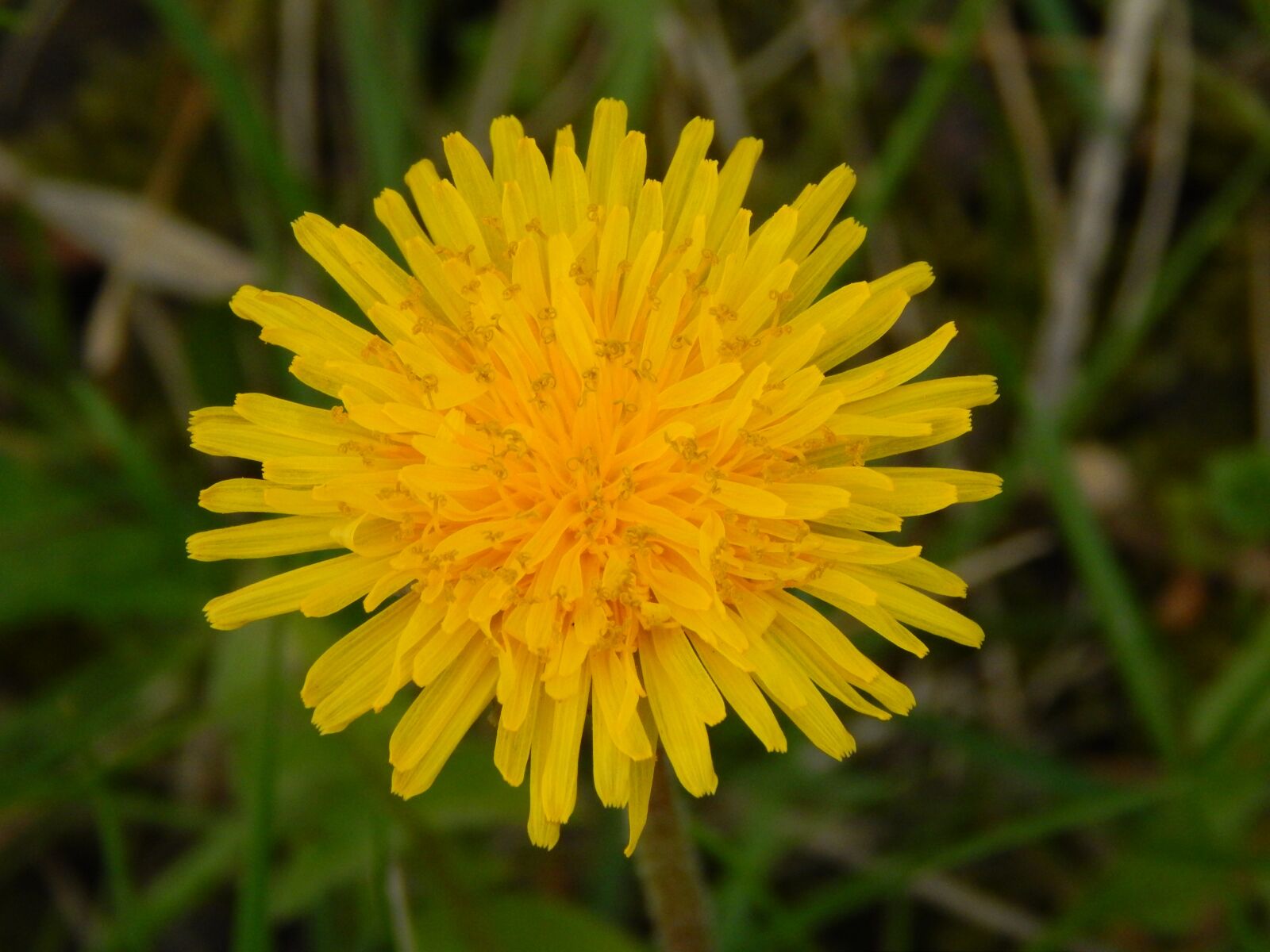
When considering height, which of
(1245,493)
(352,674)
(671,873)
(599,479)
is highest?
(599,479)

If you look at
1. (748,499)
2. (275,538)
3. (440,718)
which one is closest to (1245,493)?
(748,499)

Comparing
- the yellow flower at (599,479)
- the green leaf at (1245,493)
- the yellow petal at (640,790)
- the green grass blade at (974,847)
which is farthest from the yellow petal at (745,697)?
the green leaf at (1245,493)

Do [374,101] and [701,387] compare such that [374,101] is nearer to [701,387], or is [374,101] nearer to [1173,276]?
[701,387]

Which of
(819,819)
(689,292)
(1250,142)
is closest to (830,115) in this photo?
(1250,142)

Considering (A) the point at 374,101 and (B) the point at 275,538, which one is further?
(A) the point at 374,101

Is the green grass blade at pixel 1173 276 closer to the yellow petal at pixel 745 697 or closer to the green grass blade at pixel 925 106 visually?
the green grass blade at pixel 925 106

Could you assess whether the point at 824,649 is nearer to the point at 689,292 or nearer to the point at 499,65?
the point at 689,292
